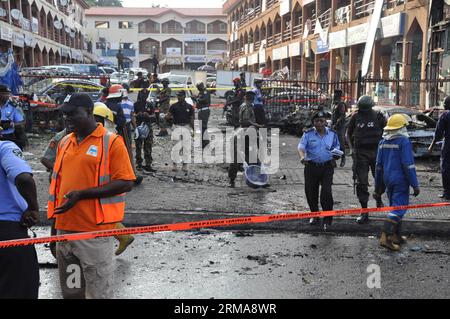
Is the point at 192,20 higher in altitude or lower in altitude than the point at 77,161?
higher

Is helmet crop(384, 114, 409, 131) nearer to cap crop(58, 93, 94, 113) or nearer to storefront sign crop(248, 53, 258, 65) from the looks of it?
cap crop(58, 93, 94, 113)

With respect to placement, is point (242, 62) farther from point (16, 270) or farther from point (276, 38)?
Result: point (16, 270)

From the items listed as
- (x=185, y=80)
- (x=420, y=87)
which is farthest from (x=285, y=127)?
(x=185, y=80)

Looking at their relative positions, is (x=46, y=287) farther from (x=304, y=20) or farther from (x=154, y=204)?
(x=304, y=20)

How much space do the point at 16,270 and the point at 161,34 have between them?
7422cm

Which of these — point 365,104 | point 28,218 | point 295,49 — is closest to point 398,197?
point 365,104

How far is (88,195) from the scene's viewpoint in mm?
3193

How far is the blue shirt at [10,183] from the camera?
3215 mm

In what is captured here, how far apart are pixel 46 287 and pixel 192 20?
239 feet

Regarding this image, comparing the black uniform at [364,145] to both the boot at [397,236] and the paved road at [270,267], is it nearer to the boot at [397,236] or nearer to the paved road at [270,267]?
the paved road at [270,267]

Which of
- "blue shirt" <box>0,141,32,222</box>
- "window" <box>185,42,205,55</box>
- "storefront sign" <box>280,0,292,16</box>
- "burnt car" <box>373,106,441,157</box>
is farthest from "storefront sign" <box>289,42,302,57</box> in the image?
"window" <box>185,42,205,55</box>

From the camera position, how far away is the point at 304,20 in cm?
3475

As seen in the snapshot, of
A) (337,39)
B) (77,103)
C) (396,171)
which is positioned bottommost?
(396,171)

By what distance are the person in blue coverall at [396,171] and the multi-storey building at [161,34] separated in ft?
225
